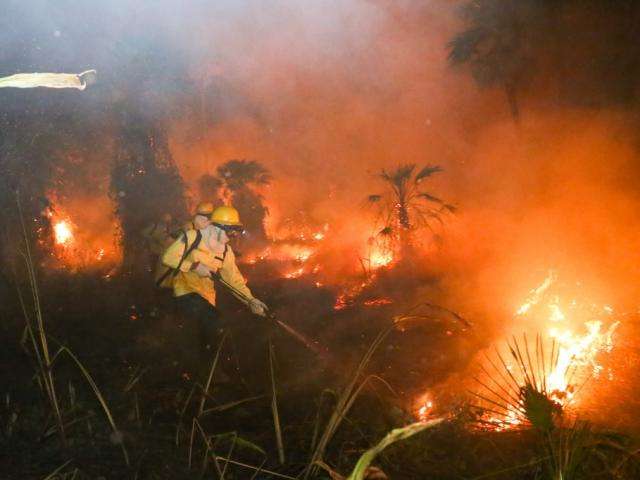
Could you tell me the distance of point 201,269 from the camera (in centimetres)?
462

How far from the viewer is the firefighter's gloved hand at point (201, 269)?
4566 mm

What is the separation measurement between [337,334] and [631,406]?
10.5 ft

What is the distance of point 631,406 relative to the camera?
3.84m

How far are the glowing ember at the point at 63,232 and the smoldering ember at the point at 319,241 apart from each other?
0.06 meters

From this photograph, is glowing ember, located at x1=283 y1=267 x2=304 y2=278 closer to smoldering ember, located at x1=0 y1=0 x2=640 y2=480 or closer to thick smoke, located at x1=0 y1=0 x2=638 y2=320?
smoldering ember, located at x1=0 y1=0 x2=640 y2=480

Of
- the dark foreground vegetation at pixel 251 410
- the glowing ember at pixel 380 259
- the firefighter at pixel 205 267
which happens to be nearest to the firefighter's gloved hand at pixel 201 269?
the firefighter at pixel 205 267

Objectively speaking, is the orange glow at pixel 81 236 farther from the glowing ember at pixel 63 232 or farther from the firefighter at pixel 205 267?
the firefighter at pixel 205 267

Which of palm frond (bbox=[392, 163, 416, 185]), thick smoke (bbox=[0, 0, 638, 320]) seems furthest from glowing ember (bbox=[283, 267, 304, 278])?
palm frond (bbox=[392, 163, 416, 185])

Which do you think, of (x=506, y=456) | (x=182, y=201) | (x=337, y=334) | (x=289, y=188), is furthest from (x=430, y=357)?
(x=289, y=188)

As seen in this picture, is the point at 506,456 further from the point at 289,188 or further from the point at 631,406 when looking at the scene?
the point at 289,188

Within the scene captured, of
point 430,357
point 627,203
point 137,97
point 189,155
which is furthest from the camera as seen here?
point 189,155

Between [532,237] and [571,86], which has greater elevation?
[571,86]

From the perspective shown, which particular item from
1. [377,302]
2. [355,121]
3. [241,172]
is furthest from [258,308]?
[355,121]

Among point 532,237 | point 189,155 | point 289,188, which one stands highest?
point 189,155
